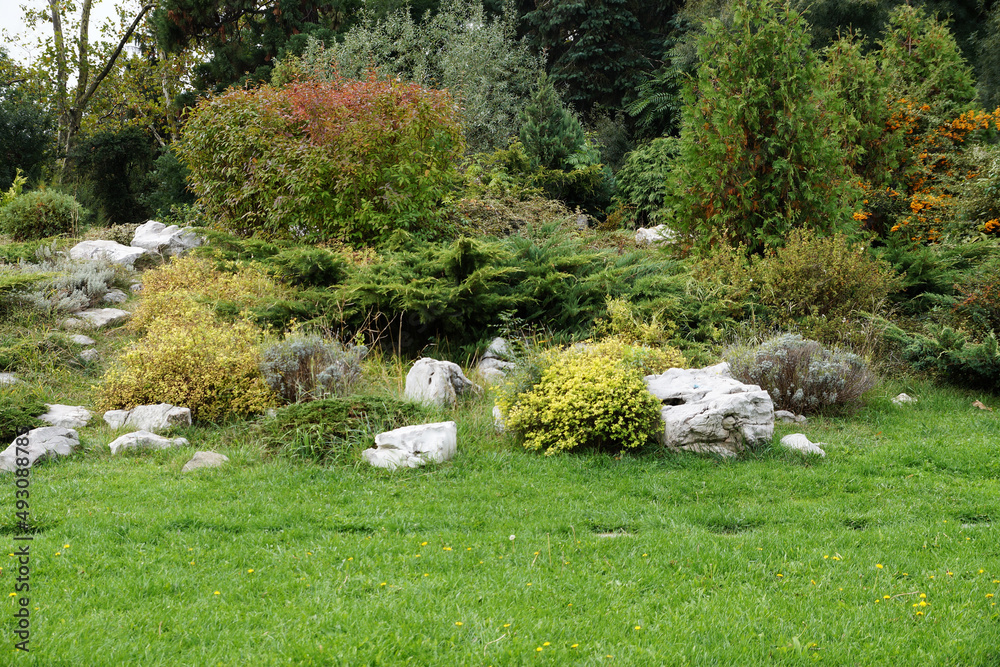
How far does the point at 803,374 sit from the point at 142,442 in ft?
19.5

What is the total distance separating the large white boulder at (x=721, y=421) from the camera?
230 inches

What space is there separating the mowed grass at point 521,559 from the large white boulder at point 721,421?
19 cm

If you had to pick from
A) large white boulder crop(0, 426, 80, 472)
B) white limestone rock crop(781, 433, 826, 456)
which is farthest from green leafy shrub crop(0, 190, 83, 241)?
white limestone rock crop(781, 433, 826, 456)

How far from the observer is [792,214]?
9164 millimetres

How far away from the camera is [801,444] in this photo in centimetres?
597

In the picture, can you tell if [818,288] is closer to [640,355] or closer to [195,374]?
[640,355]

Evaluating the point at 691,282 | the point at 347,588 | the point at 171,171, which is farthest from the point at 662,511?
the point at 171,171

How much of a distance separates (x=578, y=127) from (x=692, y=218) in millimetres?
7324

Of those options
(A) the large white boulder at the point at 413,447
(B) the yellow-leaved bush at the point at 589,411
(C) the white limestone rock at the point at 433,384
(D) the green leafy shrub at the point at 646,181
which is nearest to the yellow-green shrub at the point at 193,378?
(C) the white limestone rock at the point at 433,384

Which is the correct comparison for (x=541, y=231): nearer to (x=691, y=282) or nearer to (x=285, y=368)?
(x=691, y=282)

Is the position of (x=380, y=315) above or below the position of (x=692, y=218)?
below

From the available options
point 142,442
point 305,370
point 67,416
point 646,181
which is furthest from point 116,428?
point 646,181

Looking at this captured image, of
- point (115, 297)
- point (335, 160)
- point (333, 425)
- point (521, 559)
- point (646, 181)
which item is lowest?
point (521, 559)

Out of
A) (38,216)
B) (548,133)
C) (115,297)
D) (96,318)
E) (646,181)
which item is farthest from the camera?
(548,133)
